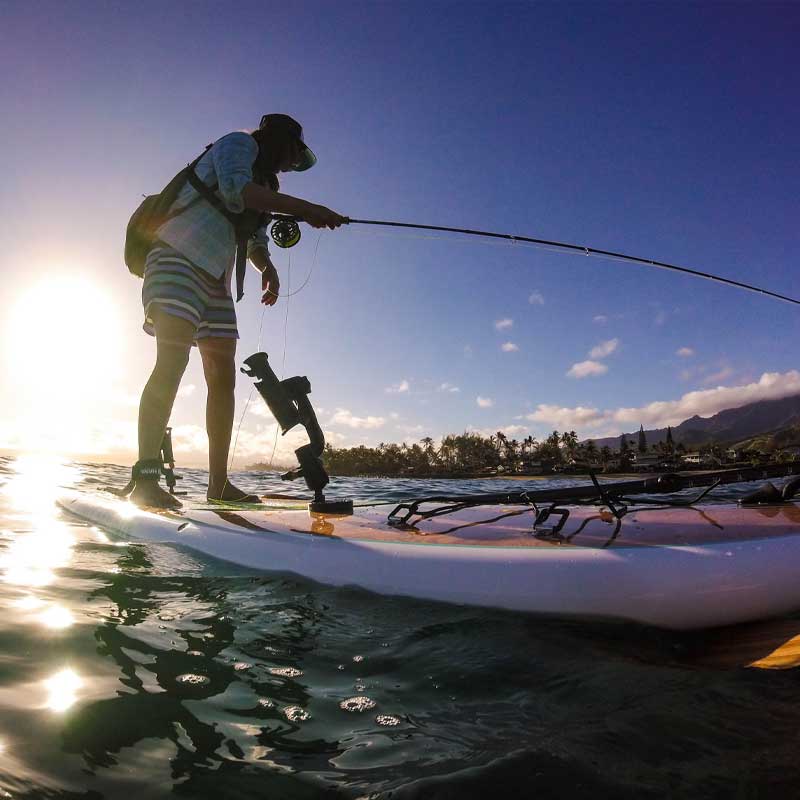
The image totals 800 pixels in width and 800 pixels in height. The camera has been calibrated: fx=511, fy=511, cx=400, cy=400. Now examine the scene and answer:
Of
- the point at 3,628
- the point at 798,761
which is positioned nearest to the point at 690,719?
the point at 798,761

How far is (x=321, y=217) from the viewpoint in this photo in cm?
353

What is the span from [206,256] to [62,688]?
3.12 meters

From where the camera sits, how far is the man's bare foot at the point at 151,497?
3795 mm

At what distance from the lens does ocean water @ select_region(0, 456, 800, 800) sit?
3.48ft

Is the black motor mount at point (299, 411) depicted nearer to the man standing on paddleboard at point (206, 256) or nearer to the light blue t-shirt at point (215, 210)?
the man standing on paddleboard at point (206, 256)

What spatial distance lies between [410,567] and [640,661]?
37.3 inches

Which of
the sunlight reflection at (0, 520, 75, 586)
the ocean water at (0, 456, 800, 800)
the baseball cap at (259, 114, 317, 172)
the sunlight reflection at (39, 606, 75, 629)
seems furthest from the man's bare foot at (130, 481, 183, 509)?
the baseball cap at (259, 114, 317, 172)

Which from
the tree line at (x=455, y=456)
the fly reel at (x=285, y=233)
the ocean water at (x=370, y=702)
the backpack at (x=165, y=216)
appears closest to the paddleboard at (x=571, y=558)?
the ocean water at (x=370, y=702)

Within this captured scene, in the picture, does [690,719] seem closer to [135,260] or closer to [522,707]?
[522,707]

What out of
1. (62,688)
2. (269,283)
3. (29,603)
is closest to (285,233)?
(269,283)

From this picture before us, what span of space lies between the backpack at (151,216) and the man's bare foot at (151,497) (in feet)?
5.72

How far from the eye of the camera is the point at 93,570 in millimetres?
2646

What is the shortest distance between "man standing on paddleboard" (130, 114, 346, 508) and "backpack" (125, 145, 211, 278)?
50 millimetres

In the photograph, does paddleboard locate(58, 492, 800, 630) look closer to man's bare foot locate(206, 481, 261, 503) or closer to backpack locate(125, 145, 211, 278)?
man's bare foot locate(206, 481, 261, 503)
